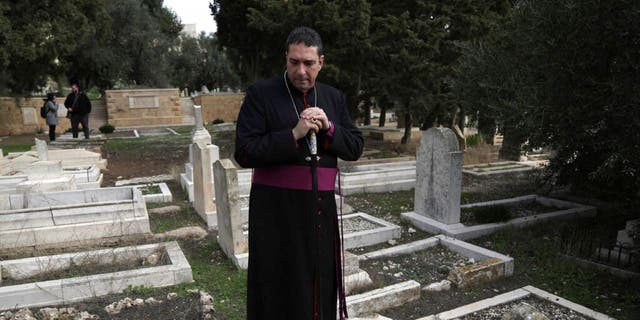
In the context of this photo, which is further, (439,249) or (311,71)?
(439,249)

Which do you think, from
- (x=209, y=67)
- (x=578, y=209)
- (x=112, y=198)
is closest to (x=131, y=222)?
(x=112, y=198)

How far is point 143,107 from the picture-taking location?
2586 cm

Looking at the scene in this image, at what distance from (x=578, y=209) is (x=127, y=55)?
1155 inches

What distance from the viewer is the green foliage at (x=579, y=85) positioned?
4648mm

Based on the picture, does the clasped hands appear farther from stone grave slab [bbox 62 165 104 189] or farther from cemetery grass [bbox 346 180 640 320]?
stone grave slab [bbox 62 165 104 189]

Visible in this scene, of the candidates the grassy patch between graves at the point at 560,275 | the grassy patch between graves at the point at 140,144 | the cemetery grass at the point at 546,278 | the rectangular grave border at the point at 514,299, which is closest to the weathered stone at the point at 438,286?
the cemetery grass at the point at 546,278

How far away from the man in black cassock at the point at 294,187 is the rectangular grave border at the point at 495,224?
13.9 feet

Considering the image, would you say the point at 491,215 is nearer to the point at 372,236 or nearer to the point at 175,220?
the point at 372,236

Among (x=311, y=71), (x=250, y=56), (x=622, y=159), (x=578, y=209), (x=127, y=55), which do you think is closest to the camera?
(x=311, y=71)

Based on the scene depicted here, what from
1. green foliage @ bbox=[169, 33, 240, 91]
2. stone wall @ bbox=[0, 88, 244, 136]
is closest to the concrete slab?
stone wall @ bbox=[0, 88, 244, 136]

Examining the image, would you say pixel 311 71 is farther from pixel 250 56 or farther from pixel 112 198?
pixel 250 56

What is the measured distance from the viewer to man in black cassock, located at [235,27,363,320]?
2.24m

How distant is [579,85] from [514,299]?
110 inches

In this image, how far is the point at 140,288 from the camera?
4328 mm
